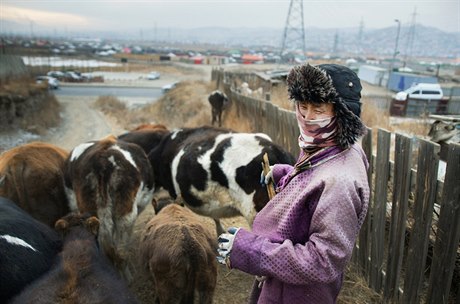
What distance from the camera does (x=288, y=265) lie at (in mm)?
1654

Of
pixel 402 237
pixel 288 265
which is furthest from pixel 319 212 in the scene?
pixel 402 237

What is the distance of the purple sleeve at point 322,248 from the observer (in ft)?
5.23

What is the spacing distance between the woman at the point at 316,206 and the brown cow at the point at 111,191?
2880 mm

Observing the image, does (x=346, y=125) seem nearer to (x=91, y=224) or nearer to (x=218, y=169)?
(x=91, y=224)

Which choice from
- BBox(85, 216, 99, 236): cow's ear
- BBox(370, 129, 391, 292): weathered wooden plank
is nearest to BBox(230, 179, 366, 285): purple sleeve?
BBox(85, 216, 99, 236): cow's ear

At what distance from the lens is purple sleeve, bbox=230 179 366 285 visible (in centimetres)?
159

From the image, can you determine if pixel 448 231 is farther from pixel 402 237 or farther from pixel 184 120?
pixel 184 120

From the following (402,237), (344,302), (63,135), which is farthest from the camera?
(63,135)

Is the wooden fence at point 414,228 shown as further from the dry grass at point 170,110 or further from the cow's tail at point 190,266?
the dry grass at point 170,110

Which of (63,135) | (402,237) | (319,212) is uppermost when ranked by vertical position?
(319,212)

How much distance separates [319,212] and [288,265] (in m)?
0.28

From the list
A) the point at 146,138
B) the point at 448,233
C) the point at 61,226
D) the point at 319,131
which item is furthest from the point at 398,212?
the point at 146,138

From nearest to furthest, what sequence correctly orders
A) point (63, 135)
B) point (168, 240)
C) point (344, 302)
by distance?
point (168, 240) → point (344, 302) → point (63, 135)

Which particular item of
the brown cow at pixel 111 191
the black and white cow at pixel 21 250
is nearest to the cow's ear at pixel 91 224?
the black and white cow at pixel 21 250
